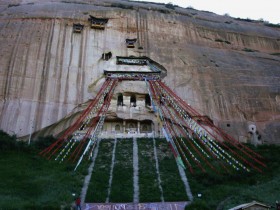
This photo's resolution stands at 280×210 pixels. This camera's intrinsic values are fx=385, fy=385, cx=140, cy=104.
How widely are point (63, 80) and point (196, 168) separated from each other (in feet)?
43.8

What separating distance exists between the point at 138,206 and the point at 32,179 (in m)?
6.26

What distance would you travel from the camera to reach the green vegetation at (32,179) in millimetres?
17094

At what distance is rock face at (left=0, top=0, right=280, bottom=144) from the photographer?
29234 mm

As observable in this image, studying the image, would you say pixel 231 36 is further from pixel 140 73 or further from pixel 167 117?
pixel 167 117

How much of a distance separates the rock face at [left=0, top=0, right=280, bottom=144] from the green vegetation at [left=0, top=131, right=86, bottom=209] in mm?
2479

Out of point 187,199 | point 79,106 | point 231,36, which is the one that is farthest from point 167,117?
point 231,36

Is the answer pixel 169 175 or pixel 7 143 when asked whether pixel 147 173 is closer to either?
pixel 169 175

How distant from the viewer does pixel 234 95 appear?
3175 centimetres

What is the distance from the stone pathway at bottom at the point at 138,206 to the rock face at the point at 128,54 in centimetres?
1169

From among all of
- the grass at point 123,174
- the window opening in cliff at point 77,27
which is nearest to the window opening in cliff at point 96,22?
the window opening in cliff at point 77,27

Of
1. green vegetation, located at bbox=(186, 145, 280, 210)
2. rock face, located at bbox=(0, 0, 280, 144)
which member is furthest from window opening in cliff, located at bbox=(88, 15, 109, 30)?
green vegetation, located at bbox=(186, 145, 280, 210)

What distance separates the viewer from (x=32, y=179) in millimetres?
20328

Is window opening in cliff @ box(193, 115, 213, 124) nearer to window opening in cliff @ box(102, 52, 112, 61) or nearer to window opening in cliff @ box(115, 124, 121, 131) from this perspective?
window opening in cliff @ box(115, 124, 121, 131)

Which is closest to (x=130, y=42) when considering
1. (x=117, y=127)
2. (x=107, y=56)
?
(x=107, y=56)
